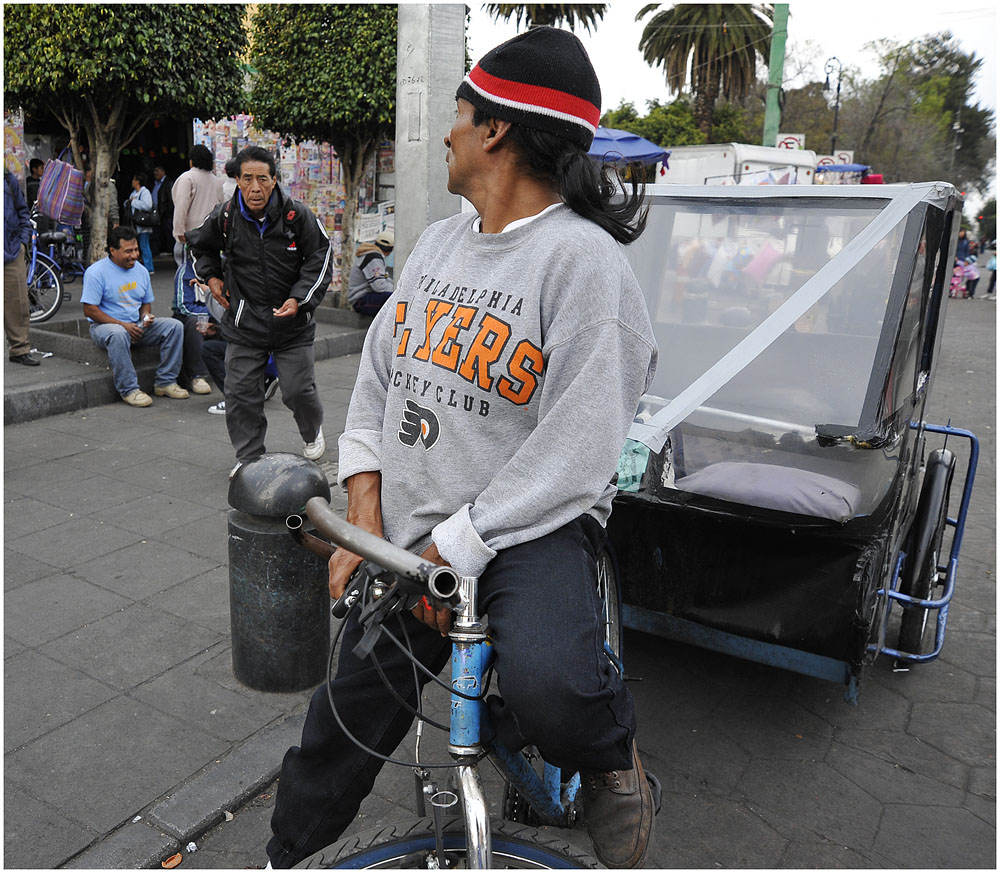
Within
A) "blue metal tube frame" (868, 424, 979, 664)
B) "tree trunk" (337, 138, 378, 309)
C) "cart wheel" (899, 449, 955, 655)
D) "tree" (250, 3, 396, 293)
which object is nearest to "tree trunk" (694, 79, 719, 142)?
"tree trunk" (337, 138, 378, 309)

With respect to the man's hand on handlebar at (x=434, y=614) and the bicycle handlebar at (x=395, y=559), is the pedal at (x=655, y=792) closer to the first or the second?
the man's hand on handlebar at (x=434, y=614)

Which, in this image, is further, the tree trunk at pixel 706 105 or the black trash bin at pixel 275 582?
the tree trunk at pixel 706 105

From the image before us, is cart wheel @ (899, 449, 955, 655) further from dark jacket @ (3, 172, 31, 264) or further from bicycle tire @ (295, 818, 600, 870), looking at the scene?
dark jacket @ (3, 172, 31, 264)

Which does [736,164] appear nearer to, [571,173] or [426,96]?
[426,96]

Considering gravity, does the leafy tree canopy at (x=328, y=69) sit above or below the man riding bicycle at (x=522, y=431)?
above

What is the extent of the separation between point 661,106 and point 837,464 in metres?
34.0

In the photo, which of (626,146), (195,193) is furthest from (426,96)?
(626,146)

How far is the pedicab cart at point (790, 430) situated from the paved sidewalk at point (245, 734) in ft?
1.17

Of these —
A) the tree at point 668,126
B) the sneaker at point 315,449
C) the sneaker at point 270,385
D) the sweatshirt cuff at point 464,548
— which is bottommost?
the sneaker at point 315,449

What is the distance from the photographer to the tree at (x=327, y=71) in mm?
10312

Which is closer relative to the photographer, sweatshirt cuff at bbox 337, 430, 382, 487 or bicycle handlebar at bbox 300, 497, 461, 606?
bicycle handlebar at bbox 300, 497, 461, 606

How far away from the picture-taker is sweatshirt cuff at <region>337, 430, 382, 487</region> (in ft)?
6.25

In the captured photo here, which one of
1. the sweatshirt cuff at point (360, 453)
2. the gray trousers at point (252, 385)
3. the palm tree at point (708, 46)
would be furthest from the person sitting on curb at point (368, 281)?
the palm tree at point (708, 46)

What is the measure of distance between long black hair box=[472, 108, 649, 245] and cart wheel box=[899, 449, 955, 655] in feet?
8.79
